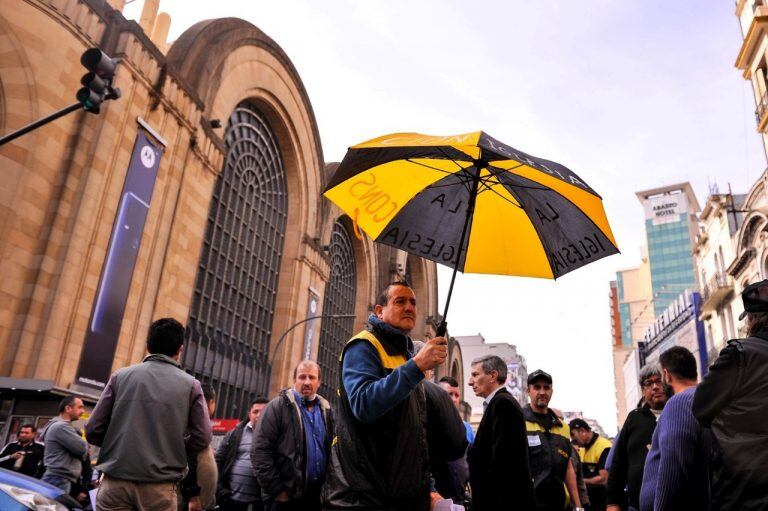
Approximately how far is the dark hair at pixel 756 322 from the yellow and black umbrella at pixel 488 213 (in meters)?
1.25

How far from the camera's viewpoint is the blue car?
496 centimetres

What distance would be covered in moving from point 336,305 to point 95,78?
24.7m

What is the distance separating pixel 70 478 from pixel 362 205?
18.7 feet

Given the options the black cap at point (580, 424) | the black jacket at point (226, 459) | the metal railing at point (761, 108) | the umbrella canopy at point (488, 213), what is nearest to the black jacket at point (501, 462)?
the umbrella canopy at point (488, 213)

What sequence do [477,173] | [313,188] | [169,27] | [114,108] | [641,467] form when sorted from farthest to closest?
[169,27] → [313,188] → [114,108] → [641,467] → [477,173]

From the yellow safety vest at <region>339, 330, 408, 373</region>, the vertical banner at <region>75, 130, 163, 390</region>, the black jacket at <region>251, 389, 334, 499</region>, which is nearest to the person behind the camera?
the yellow safety vest at <region>339, 330, 408, 373</region>

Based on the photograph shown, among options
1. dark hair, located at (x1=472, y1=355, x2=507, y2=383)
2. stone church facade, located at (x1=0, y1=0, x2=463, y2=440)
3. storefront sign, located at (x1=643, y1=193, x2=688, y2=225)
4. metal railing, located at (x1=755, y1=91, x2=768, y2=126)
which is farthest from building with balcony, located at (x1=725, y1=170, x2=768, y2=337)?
storefront sign, located at (x1=643, y1=193, x2=688, y2=225)

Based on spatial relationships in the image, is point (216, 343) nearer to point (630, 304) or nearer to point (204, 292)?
point (204, 292)

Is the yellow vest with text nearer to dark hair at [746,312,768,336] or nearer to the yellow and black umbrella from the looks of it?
the yellow and black umbrella

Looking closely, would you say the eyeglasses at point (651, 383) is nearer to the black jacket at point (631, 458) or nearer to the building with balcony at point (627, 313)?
the black jacket at point (631, 458)

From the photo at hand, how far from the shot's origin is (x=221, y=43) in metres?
20.6

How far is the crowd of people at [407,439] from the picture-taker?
284 cm

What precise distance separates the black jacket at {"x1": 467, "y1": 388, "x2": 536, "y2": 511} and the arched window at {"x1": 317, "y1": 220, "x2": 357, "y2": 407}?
82.5 feet

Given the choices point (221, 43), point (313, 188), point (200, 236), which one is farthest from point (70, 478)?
point (313, 188)
